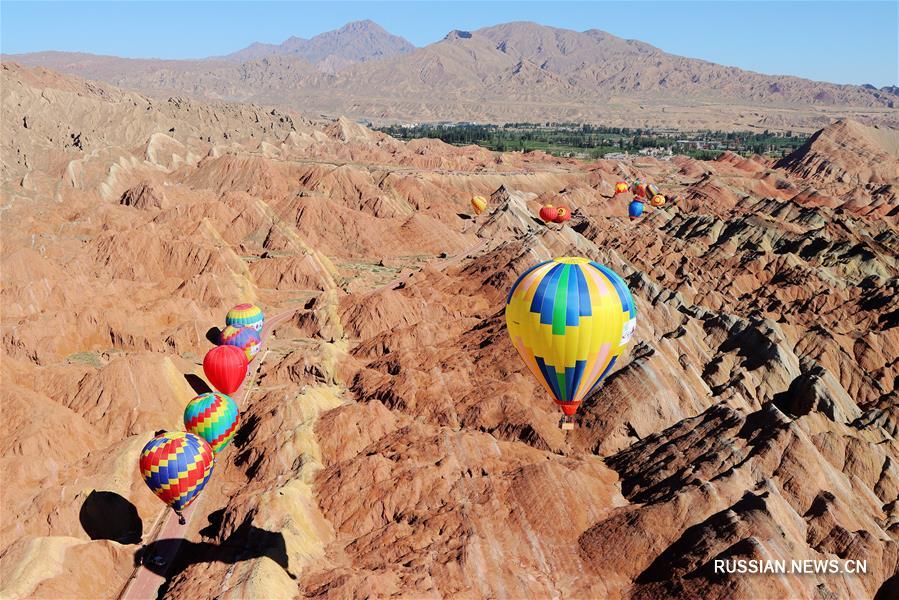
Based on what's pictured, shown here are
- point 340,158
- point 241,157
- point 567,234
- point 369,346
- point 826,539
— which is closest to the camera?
point 826,539

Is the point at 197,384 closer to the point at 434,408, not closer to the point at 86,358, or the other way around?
the point at 86,358

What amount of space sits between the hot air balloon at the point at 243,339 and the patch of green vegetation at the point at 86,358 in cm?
969

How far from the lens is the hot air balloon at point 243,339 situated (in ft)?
185

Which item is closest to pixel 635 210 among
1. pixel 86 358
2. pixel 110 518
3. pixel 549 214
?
pixel 549 214

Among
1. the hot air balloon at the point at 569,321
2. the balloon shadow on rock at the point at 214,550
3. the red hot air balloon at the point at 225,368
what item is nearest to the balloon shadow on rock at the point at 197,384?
the red hot air balloon at the point at 225,368

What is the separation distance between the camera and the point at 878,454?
133ft

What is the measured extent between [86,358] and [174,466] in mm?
25813

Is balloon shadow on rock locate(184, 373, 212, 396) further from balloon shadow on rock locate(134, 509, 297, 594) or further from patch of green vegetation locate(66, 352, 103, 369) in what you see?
balloon shadow on rock locate(134, 509, 297, 594)

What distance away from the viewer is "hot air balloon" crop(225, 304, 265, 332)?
59.0m

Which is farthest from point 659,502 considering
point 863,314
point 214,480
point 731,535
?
point 863,314

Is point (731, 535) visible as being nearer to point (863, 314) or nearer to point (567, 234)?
point (863, 314)

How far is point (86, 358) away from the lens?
55125 mm

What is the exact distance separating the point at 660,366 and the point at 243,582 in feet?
102

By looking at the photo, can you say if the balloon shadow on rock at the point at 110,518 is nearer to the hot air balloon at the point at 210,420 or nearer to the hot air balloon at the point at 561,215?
the hot air balloon at the point at 210,420
